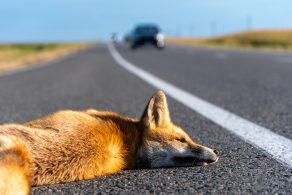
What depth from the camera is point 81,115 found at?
3861 mm

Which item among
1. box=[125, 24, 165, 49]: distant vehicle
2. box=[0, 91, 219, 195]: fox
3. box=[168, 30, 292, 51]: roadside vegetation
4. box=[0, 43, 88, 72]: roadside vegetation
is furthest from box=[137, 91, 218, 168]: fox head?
box=[168, 30, 292, 51]: roadside vegetation

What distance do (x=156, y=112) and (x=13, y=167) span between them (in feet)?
4.08

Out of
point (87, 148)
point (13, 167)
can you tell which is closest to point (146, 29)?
point (87, 148)

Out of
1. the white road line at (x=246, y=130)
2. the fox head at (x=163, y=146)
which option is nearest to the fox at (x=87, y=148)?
the fox head at (x=163, y=146)

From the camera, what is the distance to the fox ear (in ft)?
12.6

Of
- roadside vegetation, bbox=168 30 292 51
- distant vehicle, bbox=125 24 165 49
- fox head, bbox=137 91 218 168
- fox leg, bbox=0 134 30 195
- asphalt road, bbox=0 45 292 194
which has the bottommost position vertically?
roadside vegetation, bbox=168 30 292 51

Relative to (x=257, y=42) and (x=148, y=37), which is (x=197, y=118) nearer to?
(x=148, y=37)

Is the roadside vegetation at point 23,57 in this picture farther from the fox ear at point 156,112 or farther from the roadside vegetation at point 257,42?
the roadside vegetation at point 257,42

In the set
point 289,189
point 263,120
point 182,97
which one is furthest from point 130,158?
point 182,97

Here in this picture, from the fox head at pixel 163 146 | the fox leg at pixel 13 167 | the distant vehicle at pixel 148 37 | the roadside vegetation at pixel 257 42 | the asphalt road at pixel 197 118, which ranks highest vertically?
the fox leg at pixel 13 167

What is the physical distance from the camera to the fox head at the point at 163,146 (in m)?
3.87

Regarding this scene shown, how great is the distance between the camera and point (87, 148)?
349cm

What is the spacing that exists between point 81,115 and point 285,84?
24.4 feet

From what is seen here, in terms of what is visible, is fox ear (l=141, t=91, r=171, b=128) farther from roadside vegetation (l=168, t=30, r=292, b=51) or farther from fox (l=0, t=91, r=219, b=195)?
roadside vegetation (l=168, t=30, r=292, b=51)
